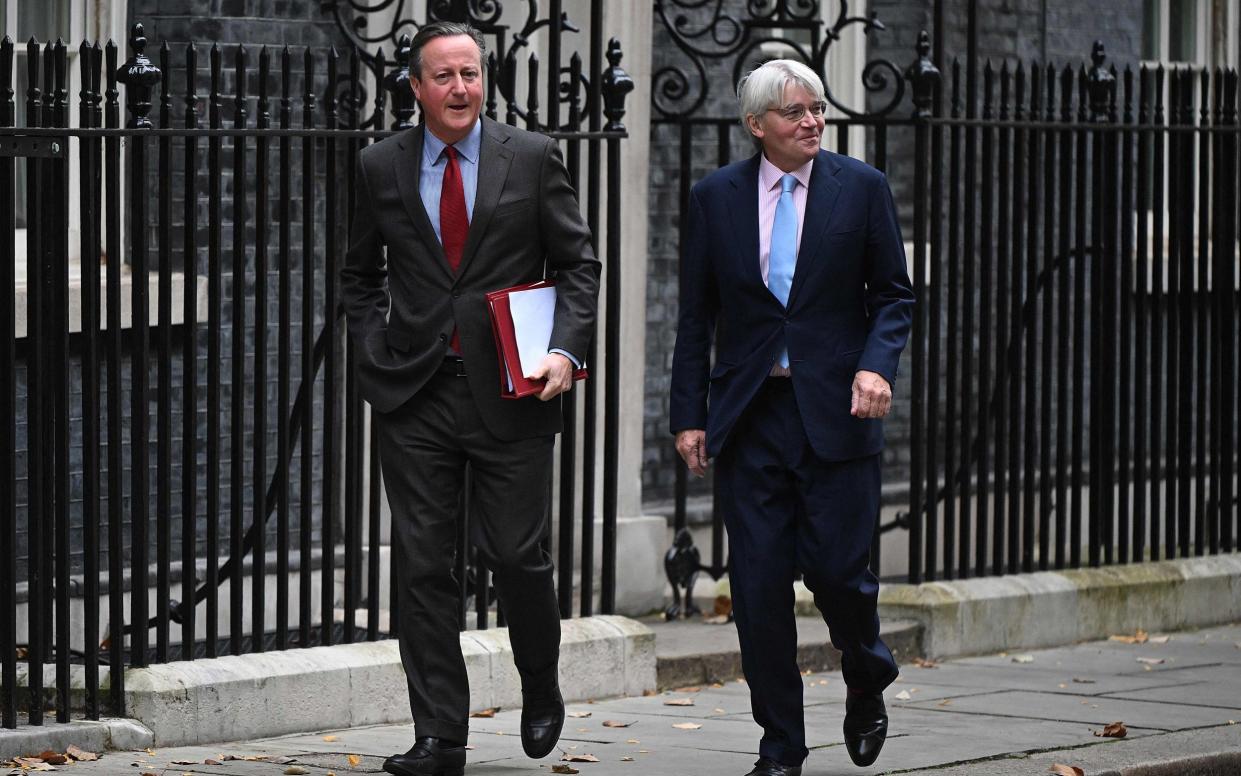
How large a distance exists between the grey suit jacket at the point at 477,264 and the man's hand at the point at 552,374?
5 cm

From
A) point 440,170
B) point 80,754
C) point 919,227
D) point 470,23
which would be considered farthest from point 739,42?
point 80,754

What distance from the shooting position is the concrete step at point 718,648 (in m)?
8.57

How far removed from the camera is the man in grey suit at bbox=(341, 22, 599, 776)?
6.36 m

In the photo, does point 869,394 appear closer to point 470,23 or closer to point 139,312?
point 139,312

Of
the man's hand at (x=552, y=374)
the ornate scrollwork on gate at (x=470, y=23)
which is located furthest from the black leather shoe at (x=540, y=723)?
the ornate scrollwork on gate at (x=470, y=23)

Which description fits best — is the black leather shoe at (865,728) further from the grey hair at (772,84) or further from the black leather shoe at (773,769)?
the grey hair at (772,84)

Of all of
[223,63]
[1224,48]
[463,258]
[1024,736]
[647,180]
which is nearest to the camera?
[463,258]

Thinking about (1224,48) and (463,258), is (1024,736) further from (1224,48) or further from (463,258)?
(1224,48)

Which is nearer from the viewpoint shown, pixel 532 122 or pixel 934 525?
pixel 532 122

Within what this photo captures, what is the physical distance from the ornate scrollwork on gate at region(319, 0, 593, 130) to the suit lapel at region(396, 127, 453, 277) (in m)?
1.29

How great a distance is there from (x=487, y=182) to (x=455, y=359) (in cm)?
45

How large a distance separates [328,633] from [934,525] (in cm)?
264

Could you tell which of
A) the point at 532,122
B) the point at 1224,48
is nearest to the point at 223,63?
the point at 532,122

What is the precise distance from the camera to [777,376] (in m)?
6.49
